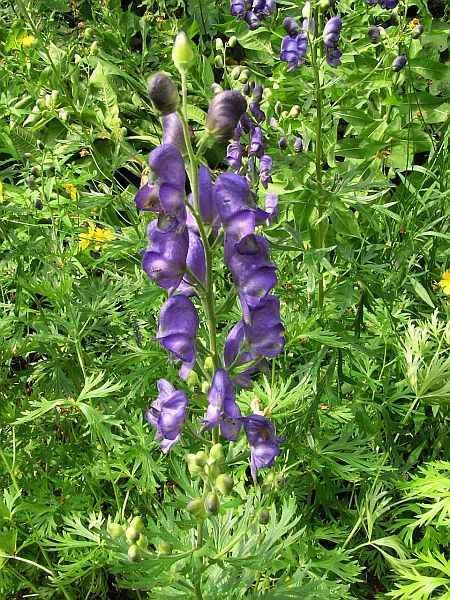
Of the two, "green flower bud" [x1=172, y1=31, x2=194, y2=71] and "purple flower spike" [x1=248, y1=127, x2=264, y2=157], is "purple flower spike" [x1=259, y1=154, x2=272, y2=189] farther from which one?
"green flower bud" [x1=172, y1=31, x2=194, y2=71]

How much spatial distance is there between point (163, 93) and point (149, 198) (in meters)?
0.21

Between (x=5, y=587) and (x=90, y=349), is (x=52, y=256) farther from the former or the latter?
(x=5, y=587)

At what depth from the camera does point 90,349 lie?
9.90 feet

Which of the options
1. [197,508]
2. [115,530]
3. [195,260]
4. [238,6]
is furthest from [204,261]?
[238,6]

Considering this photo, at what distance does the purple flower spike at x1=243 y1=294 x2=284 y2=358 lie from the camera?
154 cm

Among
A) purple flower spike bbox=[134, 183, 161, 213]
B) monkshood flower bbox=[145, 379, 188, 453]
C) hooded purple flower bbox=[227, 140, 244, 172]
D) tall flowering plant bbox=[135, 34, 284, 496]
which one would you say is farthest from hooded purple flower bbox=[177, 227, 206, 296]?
hooded purple flower bbox=[227, 140, 244, 172]

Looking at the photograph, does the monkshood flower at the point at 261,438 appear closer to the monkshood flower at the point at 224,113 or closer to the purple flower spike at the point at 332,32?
the monkshood flower at the point at 224,113

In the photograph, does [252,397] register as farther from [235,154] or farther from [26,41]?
[26,41]

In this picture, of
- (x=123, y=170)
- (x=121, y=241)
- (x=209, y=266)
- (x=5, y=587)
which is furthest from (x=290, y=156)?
(x=123, y=170)

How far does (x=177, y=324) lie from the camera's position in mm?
1506

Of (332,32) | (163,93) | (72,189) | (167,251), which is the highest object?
(163,93)

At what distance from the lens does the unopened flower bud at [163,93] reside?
1274 millimetres

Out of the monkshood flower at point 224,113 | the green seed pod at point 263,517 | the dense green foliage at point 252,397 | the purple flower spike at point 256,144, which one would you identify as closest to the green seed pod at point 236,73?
the dense green foliage at point 252,397

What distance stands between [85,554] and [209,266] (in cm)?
117
